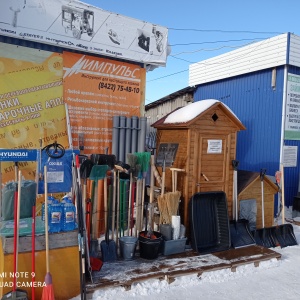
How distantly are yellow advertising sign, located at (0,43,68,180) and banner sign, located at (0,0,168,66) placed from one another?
13.4 inches

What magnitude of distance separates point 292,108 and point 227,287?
5.98 m

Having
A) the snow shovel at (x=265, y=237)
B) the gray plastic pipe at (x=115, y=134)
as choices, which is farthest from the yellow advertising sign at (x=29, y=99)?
the snow shovel at (x=265, y=237)

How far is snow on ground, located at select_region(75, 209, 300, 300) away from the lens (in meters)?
3.79

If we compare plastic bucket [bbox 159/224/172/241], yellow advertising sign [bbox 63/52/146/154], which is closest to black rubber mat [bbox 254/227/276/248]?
plastic bucket [bbox 159/224/172/241]

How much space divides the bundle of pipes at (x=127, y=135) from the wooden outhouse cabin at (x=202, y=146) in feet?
2.09

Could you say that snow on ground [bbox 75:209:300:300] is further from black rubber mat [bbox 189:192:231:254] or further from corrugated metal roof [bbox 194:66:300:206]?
corrugated metal roof [bbox 194:66:300:206]

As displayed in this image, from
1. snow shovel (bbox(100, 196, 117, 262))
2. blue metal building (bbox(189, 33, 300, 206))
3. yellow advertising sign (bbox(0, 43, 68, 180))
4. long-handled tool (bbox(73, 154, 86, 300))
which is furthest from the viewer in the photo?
blue metal building (bbox(189, 33, 300, 206))

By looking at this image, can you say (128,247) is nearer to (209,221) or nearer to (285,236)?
(209,221)

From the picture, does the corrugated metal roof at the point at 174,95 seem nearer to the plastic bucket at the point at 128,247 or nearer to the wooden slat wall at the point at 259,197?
the wooden slat wall at the point at 259,197

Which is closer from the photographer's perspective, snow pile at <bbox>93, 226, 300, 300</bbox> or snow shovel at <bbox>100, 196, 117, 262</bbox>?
snow pile at <bbox>93, 226, 300, 300</bbox>

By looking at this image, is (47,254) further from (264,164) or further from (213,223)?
(264,164)

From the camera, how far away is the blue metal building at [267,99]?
8.34 m

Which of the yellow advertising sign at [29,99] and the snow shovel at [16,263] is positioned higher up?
the yellow advertising sign at [29,99]

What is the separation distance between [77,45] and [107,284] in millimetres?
4255
